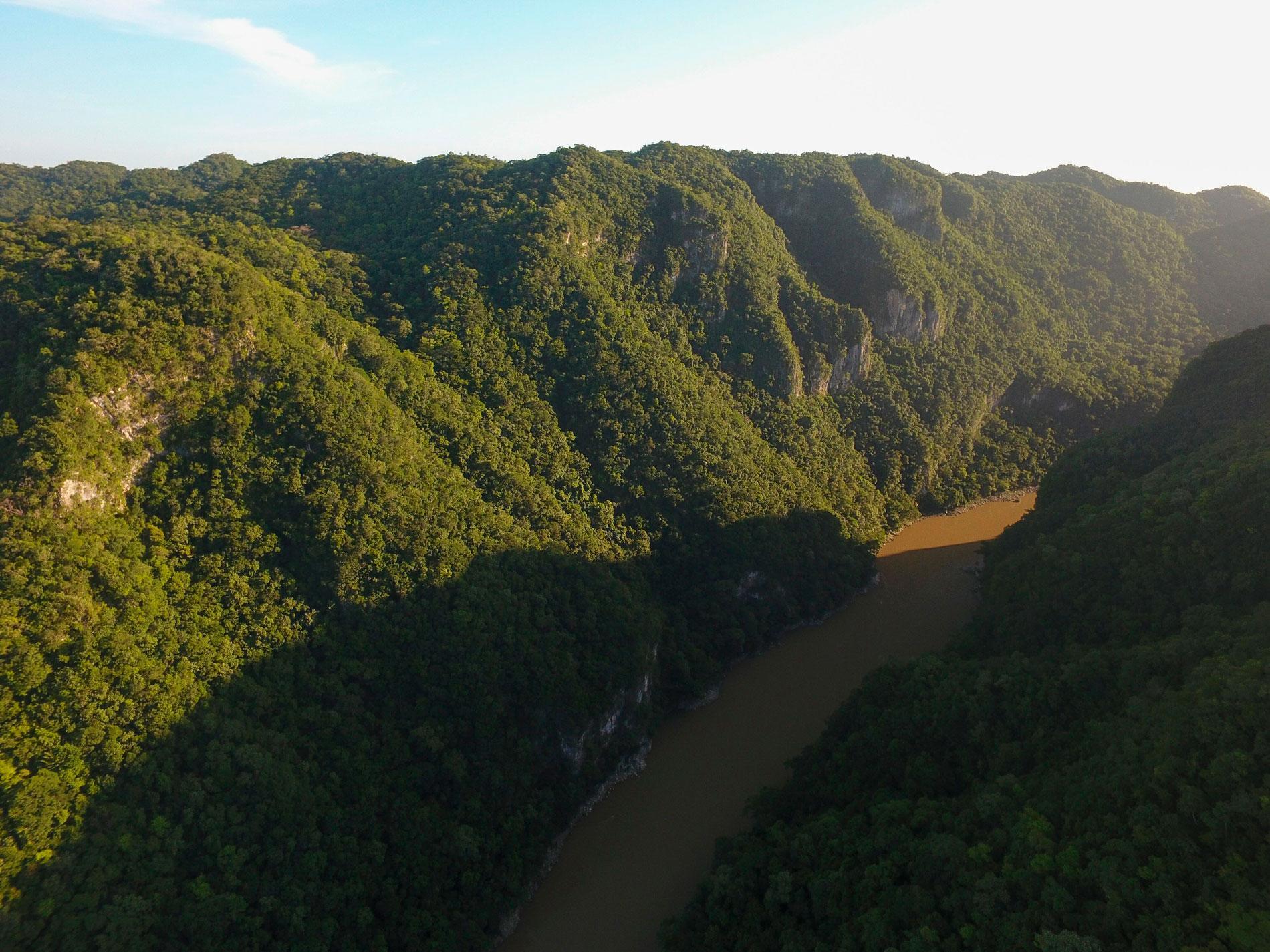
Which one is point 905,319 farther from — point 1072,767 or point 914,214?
point 1072,767

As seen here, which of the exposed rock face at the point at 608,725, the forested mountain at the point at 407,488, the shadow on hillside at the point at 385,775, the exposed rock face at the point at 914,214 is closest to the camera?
the shadow on hillside at the point at 385,775

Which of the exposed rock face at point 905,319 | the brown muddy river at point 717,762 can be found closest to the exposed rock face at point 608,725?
the brown muddy river at point 717,762

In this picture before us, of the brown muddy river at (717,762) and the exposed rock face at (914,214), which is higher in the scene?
the exposed rock face at (914,214)

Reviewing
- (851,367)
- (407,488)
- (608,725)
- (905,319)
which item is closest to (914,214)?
(905,319)

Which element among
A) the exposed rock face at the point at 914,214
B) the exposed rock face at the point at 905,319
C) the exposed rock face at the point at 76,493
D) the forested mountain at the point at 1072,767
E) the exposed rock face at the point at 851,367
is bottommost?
the forested mountain at the point at 1072,767

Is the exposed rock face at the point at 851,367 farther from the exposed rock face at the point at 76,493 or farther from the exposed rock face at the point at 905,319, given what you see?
the exposed rock face at the point at 76,493

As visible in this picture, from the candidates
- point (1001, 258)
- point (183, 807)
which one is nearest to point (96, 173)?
point (183, 807)

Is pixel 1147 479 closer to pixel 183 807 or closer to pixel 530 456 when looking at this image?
pixel 530 456
